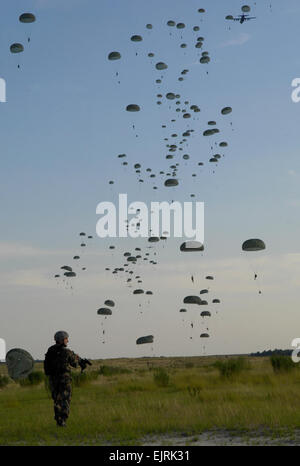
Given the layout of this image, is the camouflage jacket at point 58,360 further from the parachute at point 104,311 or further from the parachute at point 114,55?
the parachute at point 104,311

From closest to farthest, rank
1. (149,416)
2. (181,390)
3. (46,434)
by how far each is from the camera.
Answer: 1. (46,434)
2. (149,416)
3. (181,390)

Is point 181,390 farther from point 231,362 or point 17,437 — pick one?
point 17,437

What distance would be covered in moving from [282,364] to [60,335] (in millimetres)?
21643

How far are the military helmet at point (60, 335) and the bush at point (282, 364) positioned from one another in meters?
20.9

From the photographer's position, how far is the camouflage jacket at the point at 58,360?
15188mm

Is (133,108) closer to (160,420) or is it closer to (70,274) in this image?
(70,274)

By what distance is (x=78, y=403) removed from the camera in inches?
987

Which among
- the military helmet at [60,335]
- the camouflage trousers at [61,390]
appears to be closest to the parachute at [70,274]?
the camouflage trousers at [61,390]

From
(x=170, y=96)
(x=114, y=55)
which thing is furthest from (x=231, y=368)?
(x=114, y=55)

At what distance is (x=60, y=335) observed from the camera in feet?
49.8

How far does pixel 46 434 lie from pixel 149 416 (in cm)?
308

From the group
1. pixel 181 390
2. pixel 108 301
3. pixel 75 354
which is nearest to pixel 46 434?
pixel 75 354
